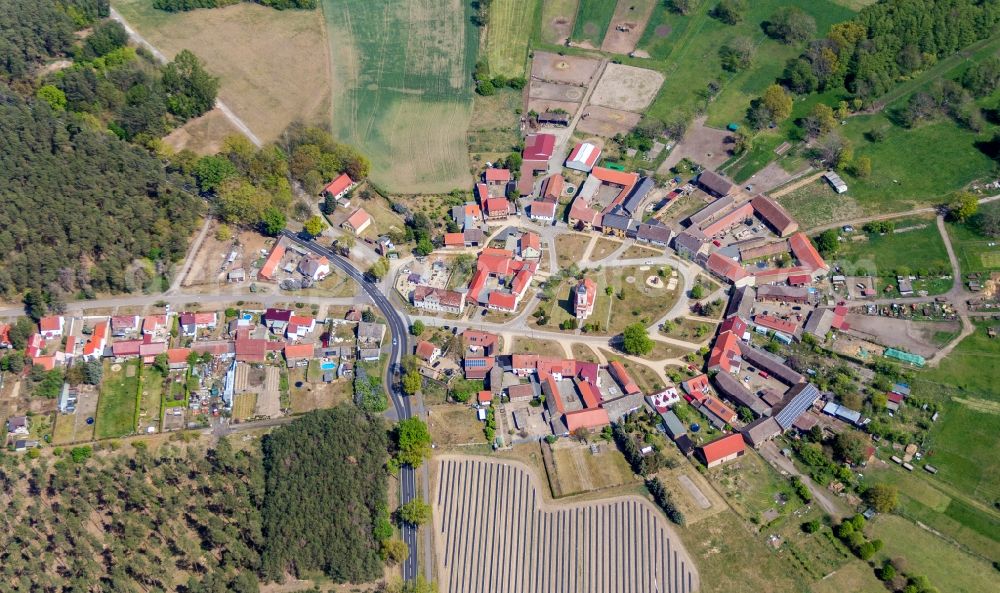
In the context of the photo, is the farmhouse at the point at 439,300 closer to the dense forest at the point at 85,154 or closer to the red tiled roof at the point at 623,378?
the red tiled roof at the point at 623,378

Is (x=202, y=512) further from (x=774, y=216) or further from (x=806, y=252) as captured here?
(x=774, y=216)

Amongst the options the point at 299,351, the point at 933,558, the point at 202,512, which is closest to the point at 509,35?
the point at 299,351

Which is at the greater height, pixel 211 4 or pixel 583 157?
pixel 211 4

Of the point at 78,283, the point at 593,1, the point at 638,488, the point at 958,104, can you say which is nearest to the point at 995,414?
the point at 638,488

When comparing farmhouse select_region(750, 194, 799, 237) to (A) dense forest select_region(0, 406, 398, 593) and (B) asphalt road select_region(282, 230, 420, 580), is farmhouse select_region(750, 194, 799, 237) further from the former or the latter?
(A) dense forest select_region(0, 406, 398, 593)

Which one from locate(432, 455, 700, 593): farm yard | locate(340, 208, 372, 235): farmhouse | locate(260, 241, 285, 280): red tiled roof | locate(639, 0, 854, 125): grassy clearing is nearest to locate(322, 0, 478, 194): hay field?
locate(340, 208, 372, 235): farmhouse

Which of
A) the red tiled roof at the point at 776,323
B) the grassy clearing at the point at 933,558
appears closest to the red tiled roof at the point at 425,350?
the red tiled roof at the point at 776,323
